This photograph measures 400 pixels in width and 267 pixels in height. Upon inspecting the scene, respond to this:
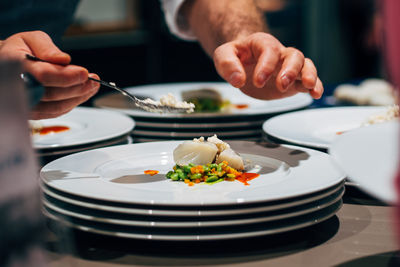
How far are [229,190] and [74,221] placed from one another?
1.11 feet

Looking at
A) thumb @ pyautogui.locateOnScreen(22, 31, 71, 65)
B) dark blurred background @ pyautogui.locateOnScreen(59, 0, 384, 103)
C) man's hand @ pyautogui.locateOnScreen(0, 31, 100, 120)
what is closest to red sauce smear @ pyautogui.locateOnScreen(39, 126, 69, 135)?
man's hand @ pyautogui.locateOnScreen(0, 31, 100, 120)

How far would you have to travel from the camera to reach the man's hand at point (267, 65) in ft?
4.28

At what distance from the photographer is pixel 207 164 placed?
1274 millimetres

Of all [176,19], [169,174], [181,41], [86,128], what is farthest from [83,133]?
[181,41]

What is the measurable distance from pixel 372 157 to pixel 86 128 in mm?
1214

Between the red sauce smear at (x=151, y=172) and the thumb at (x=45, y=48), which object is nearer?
the thumb at (x=45, y=48)

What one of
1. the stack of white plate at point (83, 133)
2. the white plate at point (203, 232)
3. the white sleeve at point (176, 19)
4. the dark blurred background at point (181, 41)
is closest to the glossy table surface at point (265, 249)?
the white plate at point (203, 232)

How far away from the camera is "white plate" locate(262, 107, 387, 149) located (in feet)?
4.82

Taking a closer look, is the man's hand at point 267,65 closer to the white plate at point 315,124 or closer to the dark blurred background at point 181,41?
the white plate at point 315,124

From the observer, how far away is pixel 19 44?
1173mm

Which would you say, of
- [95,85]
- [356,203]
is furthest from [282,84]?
[95,85]

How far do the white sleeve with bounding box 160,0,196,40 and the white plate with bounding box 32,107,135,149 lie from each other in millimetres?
734

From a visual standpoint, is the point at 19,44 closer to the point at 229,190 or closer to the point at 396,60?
the point at 229,190

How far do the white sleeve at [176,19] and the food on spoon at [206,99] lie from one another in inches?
16.1
